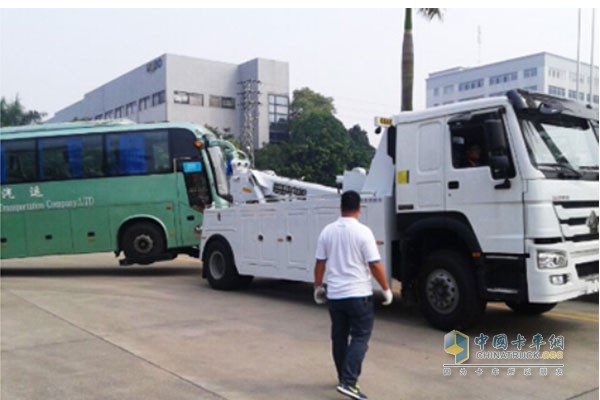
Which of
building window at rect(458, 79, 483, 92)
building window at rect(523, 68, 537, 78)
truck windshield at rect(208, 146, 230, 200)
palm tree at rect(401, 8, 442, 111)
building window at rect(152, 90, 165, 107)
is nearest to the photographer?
truck windshield at rect(208, 146, 230, 200)

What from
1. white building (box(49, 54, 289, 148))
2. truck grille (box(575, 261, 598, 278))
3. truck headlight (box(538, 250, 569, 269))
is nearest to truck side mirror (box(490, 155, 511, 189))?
truck headlight (box(538, 250, 569, 269))

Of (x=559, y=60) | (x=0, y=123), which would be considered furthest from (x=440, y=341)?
(x=559, y=60)

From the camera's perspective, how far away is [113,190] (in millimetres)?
13438

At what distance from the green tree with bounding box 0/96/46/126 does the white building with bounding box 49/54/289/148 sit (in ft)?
36.1

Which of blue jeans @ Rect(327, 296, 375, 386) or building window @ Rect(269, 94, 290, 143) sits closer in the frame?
blue jeans @ Rect(327, 296, 375, 386)

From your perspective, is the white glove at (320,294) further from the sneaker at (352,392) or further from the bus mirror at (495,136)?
the bus mirror at (495,136)

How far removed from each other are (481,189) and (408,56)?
8.77m

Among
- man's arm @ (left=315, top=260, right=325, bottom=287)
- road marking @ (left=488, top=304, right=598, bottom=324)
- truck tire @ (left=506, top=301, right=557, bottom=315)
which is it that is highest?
man's arm @ (left=315, top=260, right=325, bottom=287)

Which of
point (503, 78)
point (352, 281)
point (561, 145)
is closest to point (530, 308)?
point (561, 145)

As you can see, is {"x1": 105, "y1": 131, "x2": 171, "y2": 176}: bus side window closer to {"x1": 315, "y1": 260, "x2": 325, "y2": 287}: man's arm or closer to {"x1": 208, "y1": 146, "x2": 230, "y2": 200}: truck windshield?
{"x1": 208, "y1": 146, "x2": 230, "y2": 200}: truck windshield

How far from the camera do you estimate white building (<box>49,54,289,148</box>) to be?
176 feet

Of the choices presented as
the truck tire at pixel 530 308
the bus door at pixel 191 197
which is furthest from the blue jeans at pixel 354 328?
the bus door at pixel 191 197

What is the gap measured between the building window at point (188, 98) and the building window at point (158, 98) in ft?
4.26

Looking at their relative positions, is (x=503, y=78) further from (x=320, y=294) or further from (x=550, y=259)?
(x=320, y=294)
